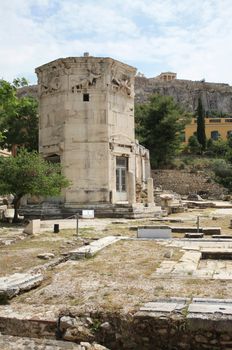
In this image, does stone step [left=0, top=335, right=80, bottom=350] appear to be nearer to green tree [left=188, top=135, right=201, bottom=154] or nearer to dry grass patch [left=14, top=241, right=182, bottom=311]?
dry grass patch [left=14, top=241, right=182, bottom=311]

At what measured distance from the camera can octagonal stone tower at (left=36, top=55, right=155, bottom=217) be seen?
Result: 2322 cm

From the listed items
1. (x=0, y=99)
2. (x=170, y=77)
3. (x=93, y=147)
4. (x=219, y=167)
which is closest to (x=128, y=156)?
(x=93, y=147)

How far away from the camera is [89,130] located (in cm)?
2344

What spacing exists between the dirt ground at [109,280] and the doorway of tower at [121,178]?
41.4 ft

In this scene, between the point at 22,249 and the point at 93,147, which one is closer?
the point at 22,249

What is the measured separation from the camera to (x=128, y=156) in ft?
81.3

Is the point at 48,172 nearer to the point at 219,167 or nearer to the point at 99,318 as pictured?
the point at 99,318

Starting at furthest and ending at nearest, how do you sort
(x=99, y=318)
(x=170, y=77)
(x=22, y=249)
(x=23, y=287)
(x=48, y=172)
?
(x=170, y=77), (x=48, y=172), (x=22, y=249), (x=23, y=287), (x=99, y=318)

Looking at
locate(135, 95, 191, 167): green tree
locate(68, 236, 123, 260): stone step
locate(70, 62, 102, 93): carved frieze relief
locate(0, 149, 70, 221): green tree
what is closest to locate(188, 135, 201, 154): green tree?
locate(135, 95, 191, 167): green tree

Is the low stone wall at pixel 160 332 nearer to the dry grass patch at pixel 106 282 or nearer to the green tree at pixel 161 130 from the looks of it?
the dry grass patch at pixel 106 282

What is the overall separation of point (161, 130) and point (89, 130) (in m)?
28.9

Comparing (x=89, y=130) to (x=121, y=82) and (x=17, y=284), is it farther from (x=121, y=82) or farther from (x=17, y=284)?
(x=17, y=284)

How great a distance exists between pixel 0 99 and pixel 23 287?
20.0 ft

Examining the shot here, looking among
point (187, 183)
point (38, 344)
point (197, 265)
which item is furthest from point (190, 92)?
point (38, 344)
